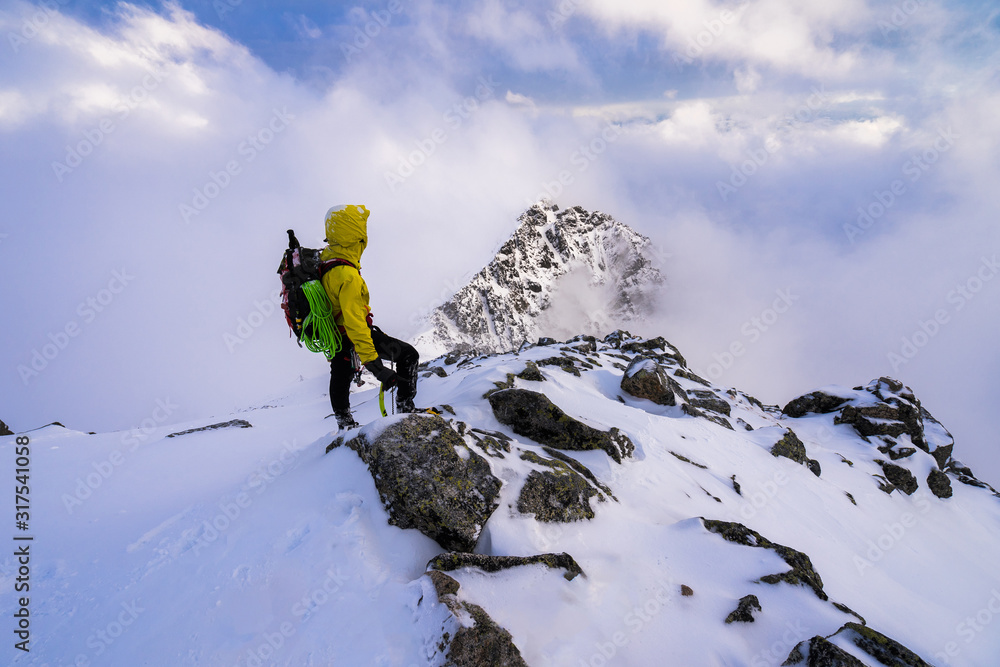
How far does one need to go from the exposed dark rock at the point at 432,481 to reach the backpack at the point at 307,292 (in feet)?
6.31

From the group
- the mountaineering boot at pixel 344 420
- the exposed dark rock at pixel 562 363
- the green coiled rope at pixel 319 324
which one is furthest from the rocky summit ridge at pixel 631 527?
the exposed dark rock at pixel 562 363

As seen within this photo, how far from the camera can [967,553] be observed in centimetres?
1409

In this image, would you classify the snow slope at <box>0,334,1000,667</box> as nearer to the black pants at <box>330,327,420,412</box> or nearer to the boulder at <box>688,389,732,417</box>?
the black pants at <box>330,327,420,412</box>

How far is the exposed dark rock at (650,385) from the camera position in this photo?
15.6 meters

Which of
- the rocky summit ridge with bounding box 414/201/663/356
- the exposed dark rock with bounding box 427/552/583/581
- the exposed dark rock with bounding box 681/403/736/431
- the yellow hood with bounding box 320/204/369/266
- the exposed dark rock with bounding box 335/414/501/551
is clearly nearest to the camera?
the exposed dark rock with bounding box 427/552/583/581

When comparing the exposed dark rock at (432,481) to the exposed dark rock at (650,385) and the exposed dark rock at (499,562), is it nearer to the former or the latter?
the exposed dark rock at (499,562)

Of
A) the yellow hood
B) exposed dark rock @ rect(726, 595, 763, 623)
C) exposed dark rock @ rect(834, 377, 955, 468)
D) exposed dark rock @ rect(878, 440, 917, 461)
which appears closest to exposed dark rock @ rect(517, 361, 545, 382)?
the yellow hood

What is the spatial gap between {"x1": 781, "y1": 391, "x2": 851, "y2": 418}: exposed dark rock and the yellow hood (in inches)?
991

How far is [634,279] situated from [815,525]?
186118mm

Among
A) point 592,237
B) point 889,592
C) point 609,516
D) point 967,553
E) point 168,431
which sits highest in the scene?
point 592,237

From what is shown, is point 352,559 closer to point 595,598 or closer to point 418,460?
point 418,460

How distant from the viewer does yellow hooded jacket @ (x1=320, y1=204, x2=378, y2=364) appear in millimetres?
5672

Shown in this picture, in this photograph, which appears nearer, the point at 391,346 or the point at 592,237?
the point at 391,346

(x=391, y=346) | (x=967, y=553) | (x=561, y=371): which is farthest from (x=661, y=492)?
(x=967, y=553)
